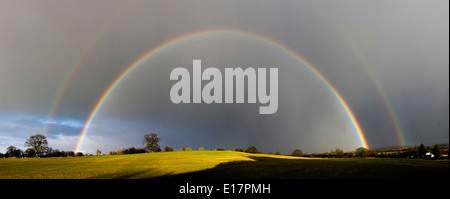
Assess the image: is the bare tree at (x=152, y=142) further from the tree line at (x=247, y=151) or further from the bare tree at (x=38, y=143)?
the bare tree at (x=38, y=143)

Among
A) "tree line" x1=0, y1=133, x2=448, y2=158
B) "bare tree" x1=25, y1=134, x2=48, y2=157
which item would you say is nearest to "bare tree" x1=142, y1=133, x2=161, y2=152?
"tree line" x1=0, y1=133, x2=448, y2=158

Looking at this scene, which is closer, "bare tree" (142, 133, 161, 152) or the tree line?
the tree line

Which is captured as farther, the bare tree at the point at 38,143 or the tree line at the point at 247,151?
the bare tree at the point at 38,143

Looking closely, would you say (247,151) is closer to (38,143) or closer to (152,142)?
(152,142)

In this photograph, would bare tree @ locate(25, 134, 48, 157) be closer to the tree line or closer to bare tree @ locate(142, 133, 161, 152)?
the tree line

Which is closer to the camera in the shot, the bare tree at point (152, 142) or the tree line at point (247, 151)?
the tree line at point (247, 151)

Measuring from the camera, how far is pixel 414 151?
72.9 meters

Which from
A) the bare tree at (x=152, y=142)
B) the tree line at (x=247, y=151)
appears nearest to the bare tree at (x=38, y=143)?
the tree line at (x=247, y=151)

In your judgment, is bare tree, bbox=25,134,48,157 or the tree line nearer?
the tree line

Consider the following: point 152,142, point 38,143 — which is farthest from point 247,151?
point 38,143
